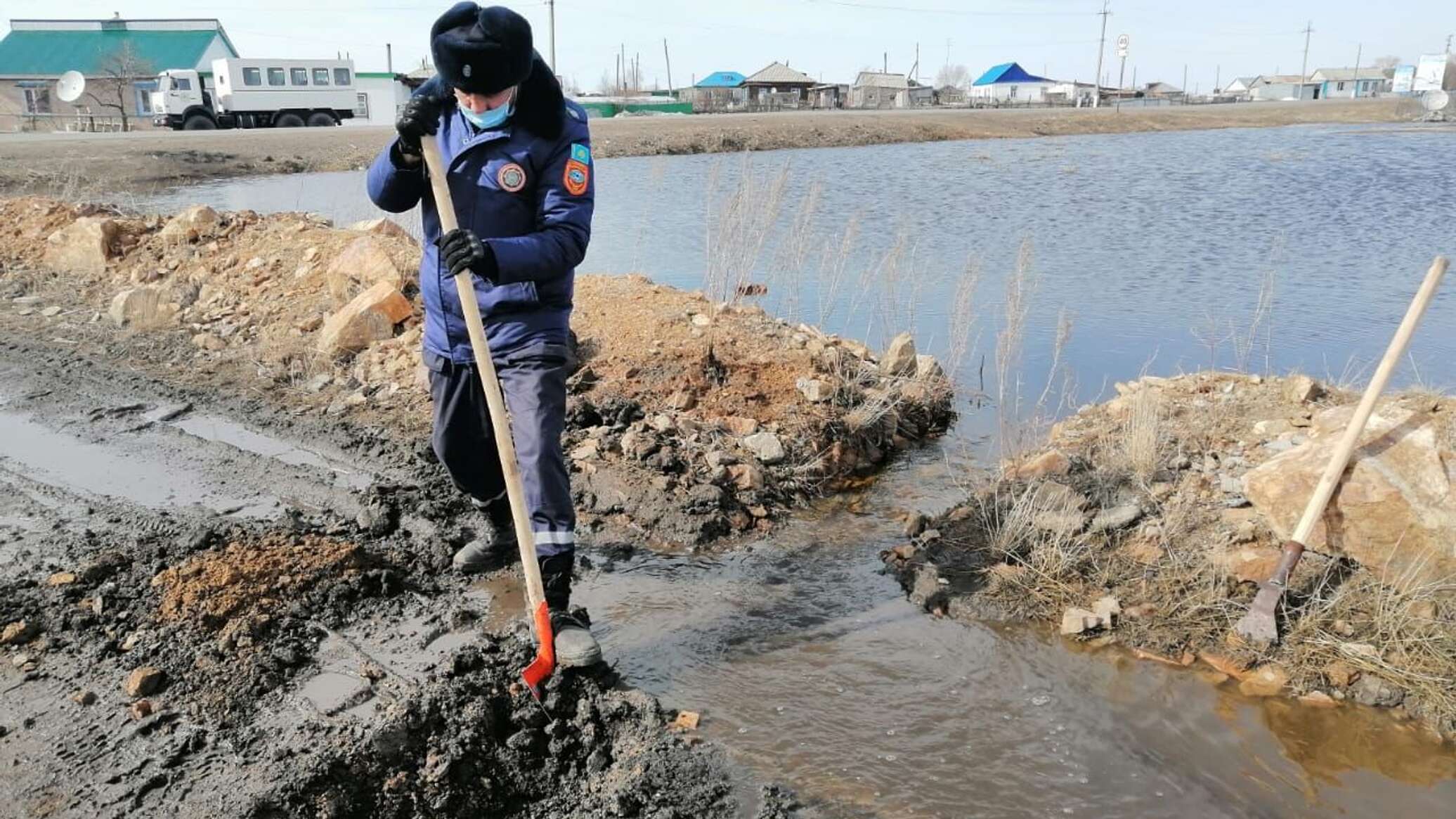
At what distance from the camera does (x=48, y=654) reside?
10.4 feet

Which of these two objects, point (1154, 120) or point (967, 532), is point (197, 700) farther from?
point (1154, 120)

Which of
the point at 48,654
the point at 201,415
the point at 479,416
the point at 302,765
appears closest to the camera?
the point at 302,765

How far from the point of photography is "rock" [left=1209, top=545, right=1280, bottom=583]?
379 centimetres

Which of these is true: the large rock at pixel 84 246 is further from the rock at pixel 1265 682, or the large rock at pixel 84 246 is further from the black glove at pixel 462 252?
the rock at pixel 1265 682

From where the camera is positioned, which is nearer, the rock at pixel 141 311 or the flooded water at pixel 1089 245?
the rock at pixel 141 311

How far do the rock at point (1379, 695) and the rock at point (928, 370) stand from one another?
348 cm

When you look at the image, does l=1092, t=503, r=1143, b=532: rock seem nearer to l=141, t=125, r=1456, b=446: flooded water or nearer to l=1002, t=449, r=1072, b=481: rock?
l=1002, t=449, r=1072, b=481: rock

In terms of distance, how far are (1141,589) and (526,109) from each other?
2963mm

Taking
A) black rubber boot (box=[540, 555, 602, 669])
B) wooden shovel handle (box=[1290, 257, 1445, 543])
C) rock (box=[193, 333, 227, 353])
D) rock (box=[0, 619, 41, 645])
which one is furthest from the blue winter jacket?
rock (box=[193, 333, 227, 353])

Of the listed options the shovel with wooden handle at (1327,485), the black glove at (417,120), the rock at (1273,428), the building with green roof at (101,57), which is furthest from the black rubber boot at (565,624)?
the building with green roof at (101,57)

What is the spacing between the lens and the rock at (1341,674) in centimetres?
340

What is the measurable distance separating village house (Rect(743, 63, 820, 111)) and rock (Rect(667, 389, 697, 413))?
183 ft

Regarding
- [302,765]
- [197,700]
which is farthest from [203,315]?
[302,765]

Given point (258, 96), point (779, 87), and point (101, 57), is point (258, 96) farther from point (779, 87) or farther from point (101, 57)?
point (779, 87)
